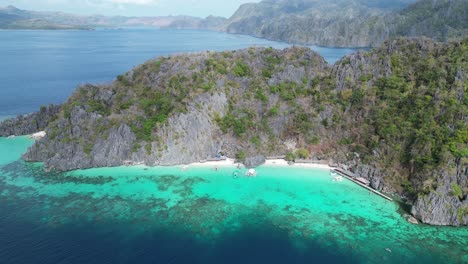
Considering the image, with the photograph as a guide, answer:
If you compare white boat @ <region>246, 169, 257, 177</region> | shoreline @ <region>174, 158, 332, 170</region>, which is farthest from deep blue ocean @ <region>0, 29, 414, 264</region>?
shoreline @ <region>174, 158, 332, 170</region>

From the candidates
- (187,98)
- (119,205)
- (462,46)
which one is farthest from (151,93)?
(462,46)

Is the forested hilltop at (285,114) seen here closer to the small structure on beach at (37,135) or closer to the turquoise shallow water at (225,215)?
the turquoise shallow water at (225,215)

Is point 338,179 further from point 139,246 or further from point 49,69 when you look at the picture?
point 49,69

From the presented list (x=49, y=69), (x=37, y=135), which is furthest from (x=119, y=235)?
(x=49, y=69)

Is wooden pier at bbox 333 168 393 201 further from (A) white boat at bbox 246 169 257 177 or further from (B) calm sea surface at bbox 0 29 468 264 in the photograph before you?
(A) white boat at bbox 246 169 257 177

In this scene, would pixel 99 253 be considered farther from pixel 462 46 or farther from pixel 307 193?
pixel 462 46

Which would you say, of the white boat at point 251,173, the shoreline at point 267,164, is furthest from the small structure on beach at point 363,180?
the white boat at point 251,173
